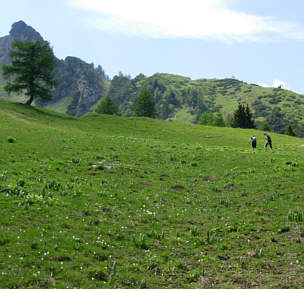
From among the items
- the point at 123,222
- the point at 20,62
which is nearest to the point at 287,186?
the point at 123,222

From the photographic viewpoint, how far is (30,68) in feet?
235

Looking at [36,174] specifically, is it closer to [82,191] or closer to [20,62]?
[82,191]

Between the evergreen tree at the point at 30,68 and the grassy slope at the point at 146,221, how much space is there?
42.8 m

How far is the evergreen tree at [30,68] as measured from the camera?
2825 inches

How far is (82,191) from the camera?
19719 millimetres

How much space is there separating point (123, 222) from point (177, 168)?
49.4ft

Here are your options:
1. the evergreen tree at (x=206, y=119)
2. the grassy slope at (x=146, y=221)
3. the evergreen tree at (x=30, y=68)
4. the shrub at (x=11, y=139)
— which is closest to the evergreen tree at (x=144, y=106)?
the evergreen tree at (x=206, y=119)

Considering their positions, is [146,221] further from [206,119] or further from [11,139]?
[206,119]

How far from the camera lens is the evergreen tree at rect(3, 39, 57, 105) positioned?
71750 millimetres

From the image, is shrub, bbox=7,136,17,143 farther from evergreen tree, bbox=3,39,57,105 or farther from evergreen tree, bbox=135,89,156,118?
evergreen tree, bbox=135,89,156,118

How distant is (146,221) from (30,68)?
63.9 m

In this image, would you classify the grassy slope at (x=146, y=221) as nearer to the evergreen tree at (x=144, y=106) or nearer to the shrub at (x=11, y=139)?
the shrub at (x=11, y=139)

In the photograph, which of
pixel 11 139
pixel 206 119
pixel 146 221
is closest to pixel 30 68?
pixel 11 139

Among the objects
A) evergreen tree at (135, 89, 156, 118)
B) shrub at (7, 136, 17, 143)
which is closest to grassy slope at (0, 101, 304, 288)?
shrub at (7, 136, 17, 143)
